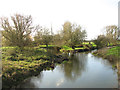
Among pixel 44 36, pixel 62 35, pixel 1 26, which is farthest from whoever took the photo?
pixel 62 35

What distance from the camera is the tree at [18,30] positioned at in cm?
1816

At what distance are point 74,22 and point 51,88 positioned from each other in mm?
29402

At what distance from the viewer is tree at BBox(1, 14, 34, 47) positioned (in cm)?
1816

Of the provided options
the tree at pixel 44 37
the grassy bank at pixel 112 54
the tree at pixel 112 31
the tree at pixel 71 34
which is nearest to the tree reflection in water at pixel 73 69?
the grassy bank at pixel 112 54

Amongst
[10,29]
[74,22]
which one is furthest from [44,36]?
[74,22]

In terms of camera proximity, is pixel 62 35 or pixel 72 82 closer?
pixel 72 82

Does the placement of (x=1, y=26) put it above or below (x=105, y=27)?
below

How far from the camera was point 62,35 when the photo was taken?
111 ft

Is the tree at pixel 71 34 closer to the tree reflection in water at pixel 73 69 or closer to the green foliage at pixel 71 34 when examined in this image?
the green foliage at pixel 71 34

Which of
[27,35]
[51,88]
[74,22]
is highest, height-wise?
[74,22]

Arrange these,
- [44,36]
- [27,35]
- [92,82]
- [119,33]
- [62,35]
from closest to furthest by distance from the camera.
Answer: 1. [92,82]
2. [27,35]
3. [44,36]
4. [62,35]
5. [119,33]

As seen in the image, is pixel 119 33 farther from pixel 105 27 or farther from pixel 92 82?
pixel 92 82

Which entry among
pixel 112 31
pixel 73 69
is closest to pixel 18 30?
pixel 73 69

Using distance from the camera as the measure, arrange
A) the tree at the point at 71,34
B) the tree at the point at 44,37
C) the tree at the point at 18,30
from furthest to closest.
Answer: the tree at the point at 71,34
the tree at the point at 44,37
the tree at the point at 18,30
